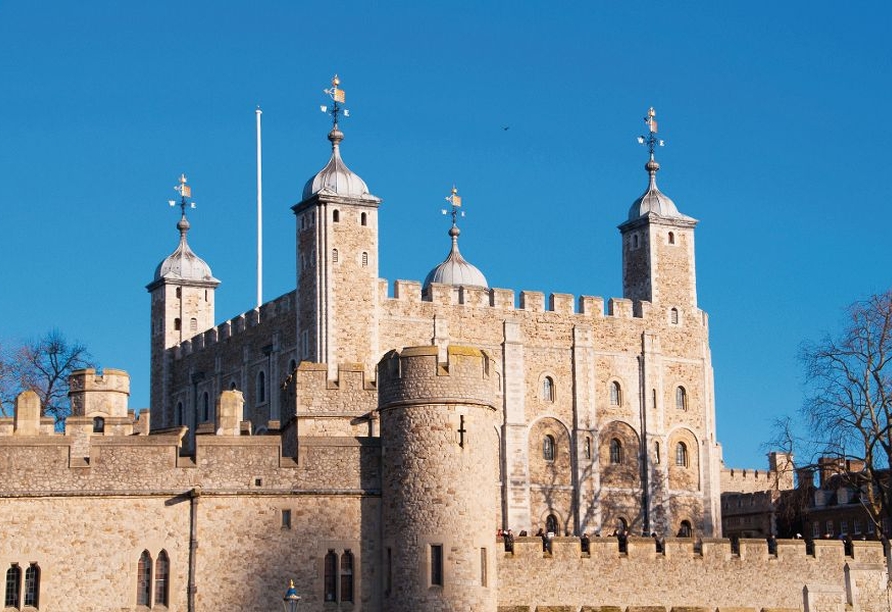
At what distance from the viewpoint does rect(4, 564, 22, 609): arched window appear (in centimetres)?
3844

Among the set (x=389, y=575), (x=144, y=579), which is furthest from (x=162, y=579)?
(x=389, y=575)

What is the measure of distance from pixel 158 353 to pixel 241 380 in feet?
29.0

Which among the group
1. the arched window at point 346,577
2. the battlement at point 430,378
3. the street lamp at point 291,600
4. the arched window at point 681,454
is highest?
the arched window at point 681,454

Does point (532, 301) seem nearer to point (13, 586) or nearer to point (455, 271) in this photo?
point (455, 271)

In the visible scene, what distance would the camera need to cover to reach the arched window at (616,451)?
8031cm

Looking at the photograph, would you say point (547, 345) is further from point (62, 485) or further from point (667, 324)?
point (62, 485)

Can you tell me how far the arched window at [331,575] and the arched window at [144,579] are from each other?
3.58 metres

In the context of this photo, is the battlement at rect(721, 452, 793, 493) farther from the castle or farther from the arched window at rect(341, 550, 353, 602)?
the arched window at rect(341, 550, 353, 602)

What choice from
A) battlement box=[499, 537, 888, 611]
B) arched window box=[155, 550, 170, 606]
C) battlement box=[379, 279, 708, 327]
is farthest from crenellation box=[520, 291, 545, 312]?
arched window box=[155, 550, 170, 606]

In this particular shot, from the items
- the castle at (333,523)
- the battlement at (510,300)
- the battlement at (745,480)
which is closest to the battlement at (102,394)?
the castle at (333,523)

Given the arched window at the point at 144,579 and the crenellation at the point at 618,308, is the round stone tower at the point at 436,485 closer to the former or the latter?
the arched window at the point at 144,579

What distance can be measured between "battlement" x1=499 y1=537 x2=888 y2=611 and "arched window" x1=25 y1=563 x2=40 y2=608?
399 inches

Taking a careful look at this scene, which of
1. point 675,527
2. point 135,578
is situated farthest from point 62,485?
point 675,527

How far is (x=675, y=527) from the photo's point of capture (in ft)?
265
